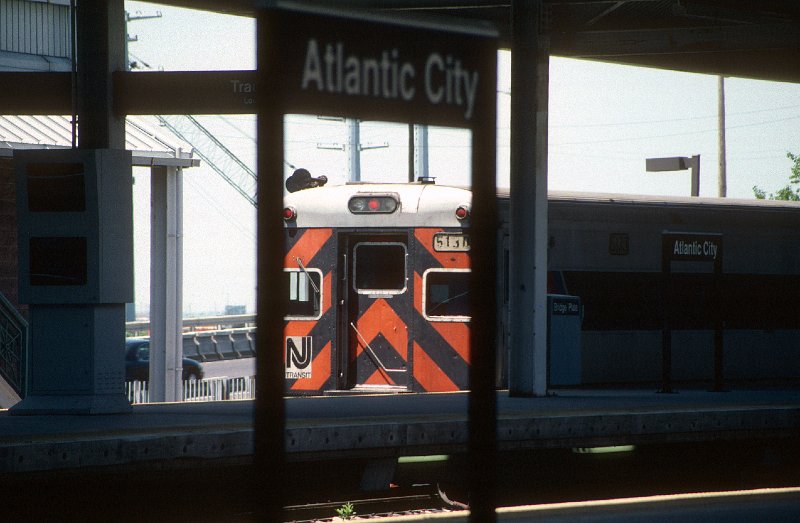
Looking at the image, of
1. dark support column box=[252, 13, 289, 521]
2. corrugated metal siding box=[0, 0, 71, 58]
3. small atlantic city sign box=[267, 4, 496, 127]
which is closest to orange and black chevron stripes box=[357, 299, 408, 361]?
small atlantic city sign box=[267, 4, 496, 127]

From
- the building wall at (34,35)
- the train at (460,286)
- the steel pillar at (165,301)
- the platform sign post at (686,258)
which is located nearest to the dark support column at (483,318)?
the train at (460,286)

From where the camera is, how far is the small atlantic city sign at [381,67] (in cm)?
210

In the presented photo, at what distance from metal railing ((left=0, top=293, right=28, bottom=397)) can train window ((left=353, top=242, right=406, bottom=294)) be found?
16.4ft

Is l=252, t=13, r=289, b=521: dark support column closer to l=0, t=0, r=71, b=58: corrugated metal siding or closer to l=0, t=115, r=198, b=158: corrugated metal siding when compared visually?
l=0, t=115, r=198, b=158: corrugated metal siding

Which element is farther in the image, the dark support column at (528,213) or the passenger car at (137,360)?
the passenger car at (137,360)

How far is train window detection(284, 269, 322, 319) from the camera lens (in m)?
12.4

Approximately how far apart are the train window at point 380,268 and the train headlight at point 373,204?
0.39m

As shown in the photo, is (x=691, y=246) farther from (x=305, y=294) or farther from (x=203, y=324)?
(x=203, y=324)

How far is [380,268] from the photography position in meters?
12.4

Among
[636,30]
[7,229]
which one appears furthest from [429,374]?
[7,229]

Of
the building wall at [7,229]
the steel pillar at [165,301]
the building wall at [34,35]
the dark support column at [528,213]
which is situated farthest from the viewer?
the building wall at [34,35]

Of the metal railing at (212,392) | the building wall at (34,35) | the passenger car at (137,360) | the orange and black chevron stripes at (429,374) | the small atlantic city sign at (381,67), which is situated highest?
the building wall at (34,35)

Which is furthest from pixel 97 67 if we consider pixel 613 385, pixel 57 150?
pixel 613 385

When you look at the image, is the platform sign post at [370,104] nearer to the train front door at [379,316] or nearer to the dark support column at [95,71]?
the dark support column at [95,71]
